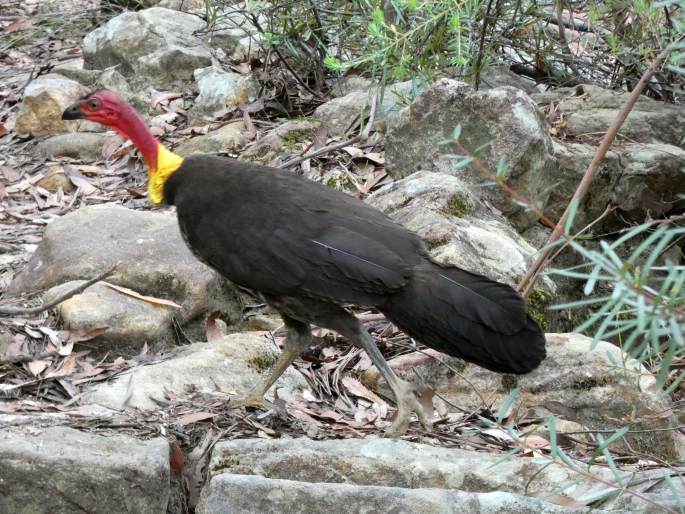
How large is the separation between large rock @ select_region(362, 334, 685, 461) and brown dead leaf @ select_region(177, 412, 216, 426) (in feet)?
3.75

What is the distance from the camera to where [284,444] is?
13.2 ft

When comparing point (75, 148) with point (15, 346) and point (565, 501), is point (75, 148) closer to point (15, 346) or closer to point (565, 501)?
point (15, 346)

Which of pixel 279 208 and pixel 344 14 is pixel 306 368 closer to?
pixel 279 208

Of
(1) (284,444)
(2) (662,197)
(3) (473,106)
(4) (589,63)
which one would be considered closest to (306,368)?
(1) (284,444)

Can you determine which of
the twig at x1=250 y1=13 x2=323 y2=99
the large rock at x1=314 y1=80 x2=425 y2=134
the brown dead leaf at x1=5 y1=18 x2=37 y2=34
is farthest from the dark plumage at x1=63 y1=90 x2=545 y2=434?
the brown dead leaf at x1=5 y1=18 x2=37 y2=34

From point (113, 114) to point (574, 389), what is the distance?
2836 millimetres

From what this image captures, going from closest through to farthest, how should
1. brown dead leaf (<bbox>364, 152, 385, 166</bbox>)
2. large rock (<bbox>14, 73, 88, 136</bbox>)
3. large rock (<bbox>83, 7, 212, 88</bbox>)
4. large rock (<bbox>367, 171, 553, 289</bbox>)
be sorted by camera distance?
large rock (<bbox>367, 171, 553, 289</bbox>) → brown dead leaf (<bbox>364, 152, 385, 166</bbox>) → large rock (<bbox>14, 73, 88, 136</bbox>) → large rock (<bbox>83, 7, 212, 88</bbox>)

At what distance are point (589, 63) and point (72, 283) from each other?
4.97 m

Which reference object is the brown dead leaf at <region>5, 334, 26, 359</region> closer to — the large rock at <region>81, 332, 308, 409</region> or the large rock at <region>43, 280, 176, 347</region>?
the large rock at <region>43, 280, 176, 347</region>

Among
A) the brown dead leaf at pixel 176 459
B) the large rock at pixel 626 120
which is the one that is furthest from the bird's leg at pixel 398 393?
the large rock at pixel 626 120

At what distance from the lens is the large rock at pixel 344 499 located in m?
3.35

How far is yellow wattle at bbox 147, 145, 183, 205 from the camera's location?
→ 523 cm

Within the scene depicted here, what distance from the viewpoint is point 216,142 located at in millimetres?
8258

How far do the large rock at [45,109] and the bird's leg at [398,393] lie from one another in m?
5.25
